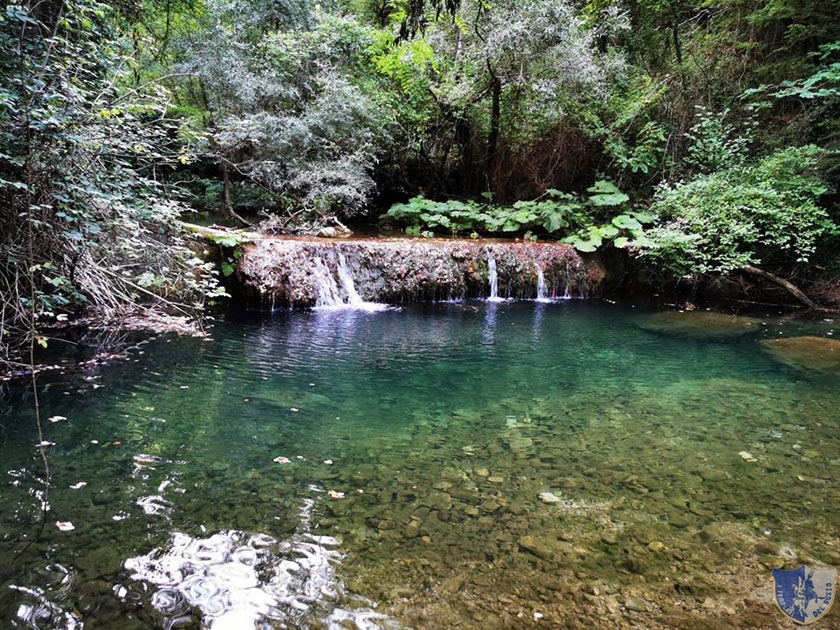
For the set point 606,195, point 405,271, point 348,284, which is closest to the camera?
point 348,284

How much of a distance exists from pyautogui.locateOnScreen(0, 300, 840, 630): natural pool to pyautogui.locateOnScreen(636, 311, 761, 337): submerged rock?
7.26 ft

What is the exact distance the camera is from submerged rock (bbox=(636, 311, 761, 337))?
7.58 meters

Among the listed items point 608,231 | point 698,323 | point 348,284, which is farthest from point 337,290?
point 698,323

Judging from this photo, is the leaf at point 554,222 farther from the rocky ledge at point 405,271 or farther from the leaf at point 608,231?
A: the leaf at point 608,231

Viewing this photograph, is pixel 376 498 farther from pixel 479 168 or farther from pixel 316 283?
pixel 479 168

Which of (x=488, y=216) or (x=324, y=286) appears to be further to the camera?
(x=488, y=216)

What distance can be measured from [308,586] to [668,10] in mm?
15458

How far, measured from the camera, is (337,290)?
887 centimetres

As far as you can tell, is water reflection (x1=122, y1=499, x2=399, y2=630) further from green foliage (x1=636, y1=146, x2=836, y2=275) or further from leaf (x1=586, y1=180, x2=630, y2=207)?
leaf (x1=586, y1=180, x2=630, y2=207)

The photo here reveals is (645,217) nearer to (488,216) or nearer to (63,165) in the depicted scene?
(488,216)

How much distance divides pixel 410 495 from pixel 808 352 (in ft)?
20.7

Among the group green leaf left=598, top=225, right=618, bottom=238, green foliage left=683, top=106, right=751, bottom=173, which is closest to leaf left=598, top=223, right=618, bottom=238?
green leaf left=598, top=225, right=618, bottom=238

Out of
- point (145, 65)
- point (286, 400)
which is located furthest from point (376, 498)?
point (145, 65)

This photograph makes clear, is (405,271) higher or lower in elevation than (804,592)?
higher
